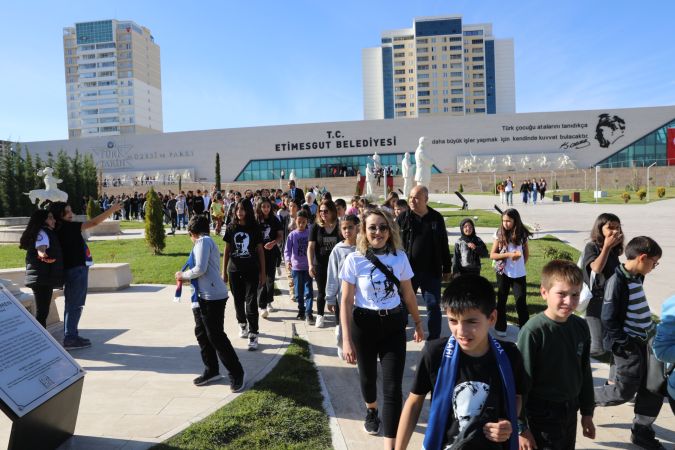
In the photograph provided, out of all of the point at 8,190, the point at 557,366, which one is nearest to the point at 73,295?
the point at 557,366

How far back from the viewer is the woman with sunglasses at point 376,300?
3350 mm

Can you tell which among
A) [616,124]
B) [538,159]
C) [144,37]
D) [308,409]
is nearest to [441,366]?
[308,409]

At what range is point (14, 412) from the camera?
281 cm

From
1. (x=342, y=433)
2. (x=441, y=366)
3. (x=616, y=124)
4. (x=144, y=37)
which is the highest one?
(x=144, y=37)

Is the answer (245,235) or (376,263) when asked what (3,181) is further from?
(376,263)

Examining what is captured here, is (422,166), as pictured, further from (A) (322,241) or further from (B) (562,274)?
(B) (562,274)

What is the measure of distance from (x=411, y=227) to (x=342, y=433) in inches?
90.0

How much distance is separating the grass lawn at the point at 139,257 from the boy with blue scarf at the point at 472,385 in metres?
8.71

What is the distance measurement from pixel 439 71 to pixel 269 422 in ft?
396

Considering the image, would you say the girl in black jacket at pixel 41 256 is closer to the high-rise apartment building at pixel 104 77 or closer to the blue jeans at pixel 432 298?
the blue jeans at pixel 432 298

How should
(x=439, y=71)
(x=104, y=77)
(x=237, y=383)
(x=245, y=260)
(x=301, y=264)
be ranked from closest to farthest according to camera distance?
(x=237, y=383), (x=245, y=260), (x=301, y=264), (x=439, y=71), (x=104, y=77)

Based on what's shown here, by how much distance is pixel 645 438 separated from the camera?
3.34 metres

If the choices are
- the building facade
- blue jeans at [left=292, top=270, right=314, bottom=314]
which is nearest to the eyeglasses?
blue jeans at [left=292, top=270, right=314, bottom=314]

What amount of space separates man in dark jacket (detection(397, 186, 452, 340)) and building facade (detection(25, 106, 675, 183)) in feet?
181
